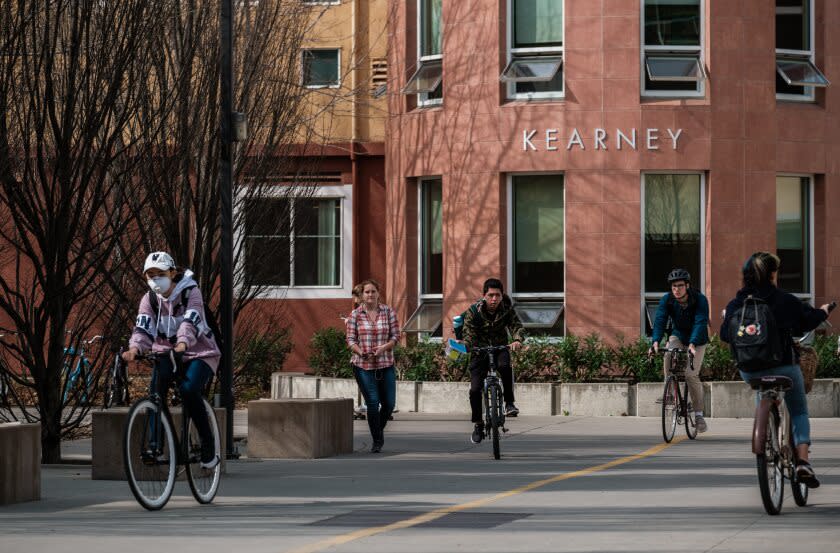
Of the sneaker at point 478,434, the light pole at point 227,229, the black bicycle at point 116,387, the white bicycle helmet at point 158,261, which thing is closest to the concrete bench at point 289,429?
the light pole at point 227,229

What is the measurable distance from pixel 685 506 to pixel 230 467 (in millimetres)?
5231

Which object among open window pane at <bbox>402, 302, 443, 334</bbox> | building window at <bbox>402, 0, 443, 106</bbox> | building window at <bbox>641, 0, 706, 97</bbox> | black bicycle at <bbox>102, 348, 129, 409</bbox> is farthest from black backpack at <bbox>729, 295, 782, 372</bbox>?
building window at <bbox>402, 0, 443, 106</bbox>

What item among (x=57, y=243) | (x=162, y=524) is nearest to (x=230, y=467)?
(x=57, y=243)

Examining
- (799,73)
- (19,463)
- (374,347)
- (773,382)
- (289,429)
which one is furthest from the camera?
(799,73)

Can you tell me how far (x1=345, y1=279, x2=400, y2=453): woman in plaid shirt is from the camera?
18016 millimetres

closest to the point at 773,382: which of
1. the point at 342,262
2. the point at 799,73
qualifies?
the point at 799,73

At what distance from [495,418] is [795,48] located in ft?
38.8

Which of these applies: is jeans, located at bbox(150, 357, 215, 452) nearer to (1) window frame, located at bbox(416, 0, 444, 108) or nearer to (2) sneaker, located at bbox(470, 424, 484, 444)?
(2) sneaker, located at bbox(470, 424, 484, 444)

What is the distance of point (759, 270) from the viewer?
11.5 meters

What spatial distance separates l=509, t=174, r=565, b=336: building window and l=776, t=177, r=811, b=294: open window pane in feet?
10.9

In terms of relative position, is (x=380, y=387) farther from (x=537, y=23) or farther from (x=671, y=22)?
(x=671, y=22)

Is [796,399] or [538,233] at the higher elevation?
[538,233]

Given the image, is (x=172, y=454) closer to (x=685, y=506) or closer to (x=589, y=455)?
(x=685, y=506)

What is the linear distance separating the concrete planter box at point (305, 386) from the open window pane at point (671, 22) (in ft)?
22.8
